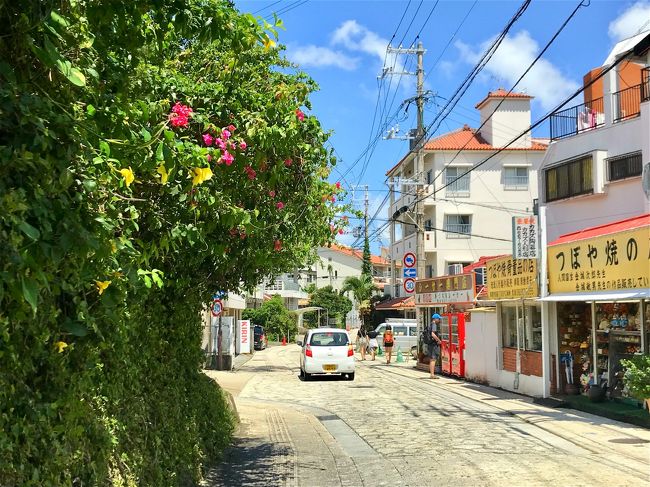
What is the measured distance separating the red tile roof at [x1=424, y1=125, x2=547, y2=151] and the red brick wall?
77.1 ft

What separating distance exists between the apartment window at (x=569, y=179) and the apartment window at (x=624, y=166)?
2.19 feet

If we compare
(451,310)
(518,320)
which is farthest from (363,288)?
(518,320)

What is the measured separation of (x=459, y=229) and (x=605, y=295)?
2876 centimetres

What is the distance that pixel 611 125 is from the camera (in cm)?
2139

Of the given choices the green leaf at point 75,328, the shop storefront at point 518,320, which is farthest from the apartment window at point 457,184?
the green leaf at point 75,328

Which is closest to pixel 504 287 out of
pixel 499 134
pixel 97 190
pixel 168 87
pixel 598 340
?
pixel 598 340

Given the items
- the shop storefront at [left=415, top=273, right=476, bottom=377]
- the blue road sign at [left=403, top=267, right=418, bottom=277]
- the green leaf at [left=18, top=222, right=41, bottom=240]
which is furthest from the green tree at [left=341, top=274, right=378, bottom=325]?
the green leaf at [left=18, top=222, right=41, bottom=240]

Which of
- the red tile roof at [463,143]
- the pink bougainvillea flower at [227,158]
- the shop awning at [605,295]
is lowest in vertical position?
the shop awning at [605,295]

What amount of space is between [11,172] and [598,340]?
43.9ft

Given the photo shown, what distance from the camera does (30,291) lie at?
2.34m

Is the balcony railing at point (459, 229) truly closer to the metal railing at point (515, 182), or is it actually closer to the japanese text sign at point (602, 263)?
the metal railing at point (515, 182)

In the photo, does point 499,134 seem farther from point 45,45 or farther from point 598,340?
point 45,45

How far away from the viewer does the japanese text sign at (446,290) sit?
67.7 ft

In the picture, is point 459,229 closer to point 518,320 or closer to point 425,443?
point 518,320
